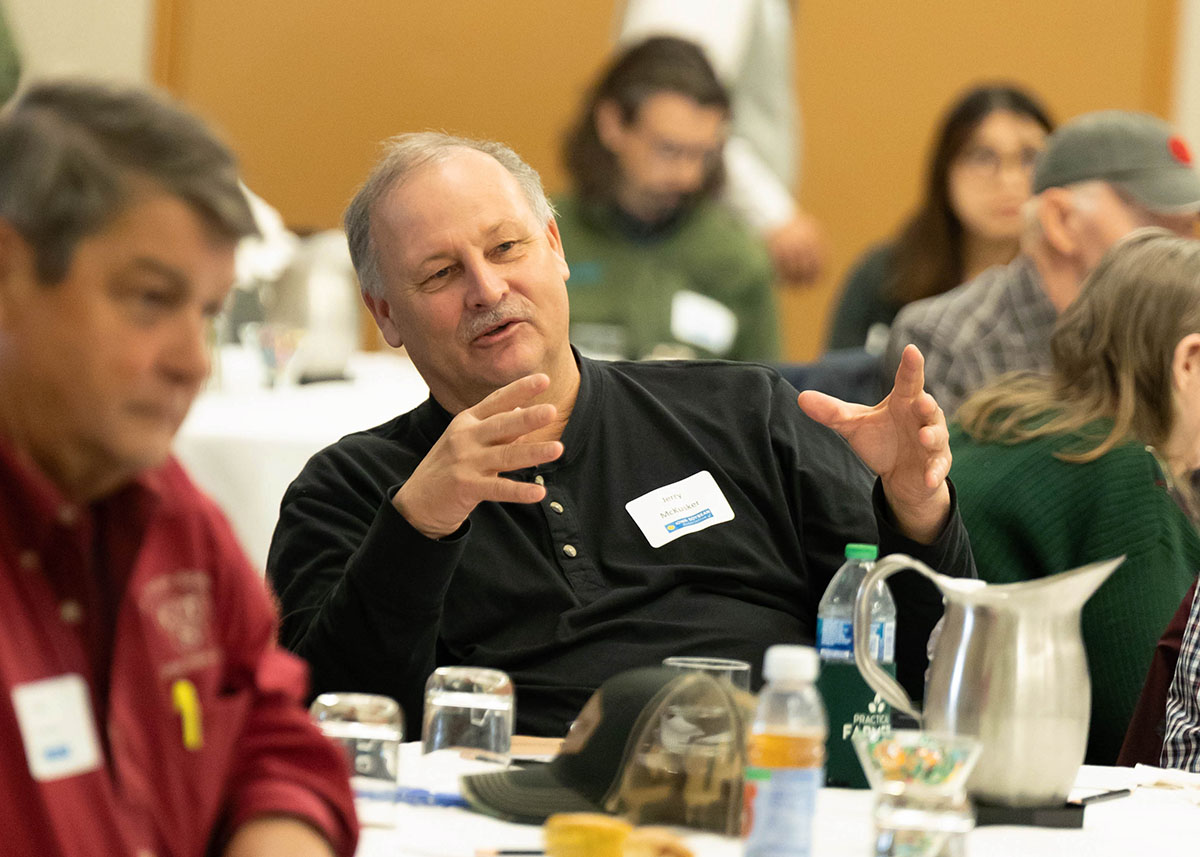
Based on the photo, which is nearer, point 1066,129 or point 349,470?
point 349,470

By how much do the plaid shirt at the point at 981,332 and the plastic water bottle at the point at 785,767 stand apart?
2.40m

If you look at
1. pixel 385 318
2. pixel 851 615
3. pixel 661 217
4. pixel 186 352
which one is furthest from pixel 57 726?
pixel 661 217

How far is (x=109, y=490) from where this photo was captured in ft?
3.41

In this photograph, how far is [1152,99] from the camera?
6.43 meters

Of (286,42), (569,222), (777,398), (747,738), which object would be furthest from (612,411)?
(286,42)

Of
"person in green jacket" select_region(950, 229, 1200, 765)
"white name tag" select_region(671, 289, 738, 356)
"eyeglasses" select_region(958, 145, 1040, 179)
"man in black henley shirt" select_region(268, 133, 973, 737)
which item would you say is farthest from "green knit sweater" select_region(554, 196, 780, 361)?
"man in black henley shirt" select_region(268, 133, 973, 737)

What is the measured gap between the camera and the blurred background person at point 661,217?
443cm

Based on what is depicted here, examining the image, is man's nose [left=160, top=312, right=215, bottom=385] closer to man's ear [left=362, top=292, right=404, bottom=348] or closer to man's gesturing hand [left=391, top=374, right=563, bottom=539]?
man's gesturing hand [left=391, top=374, right=563, bottom=539]

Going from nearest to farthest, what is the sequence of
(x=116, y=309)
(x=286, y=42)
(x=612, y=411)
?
(x=116, y=309)
(x=612, y=411)
(x=286, y=42)

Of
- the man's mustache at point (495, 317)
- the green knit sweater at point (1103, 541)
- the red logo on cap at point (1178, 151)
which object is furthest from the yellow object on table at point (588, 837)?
the red logo on cap at point (1178, 151)

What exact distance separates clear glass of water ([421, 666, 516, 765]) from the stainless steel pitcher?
1.17ft

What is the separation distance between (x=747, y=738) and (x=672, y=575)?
0.77 metres

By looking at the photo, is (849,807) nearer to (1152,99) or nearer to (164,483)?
(164,483)

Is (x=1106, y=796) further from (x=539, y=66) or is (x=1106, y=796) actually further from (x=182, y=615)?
(x=539, y=66)
